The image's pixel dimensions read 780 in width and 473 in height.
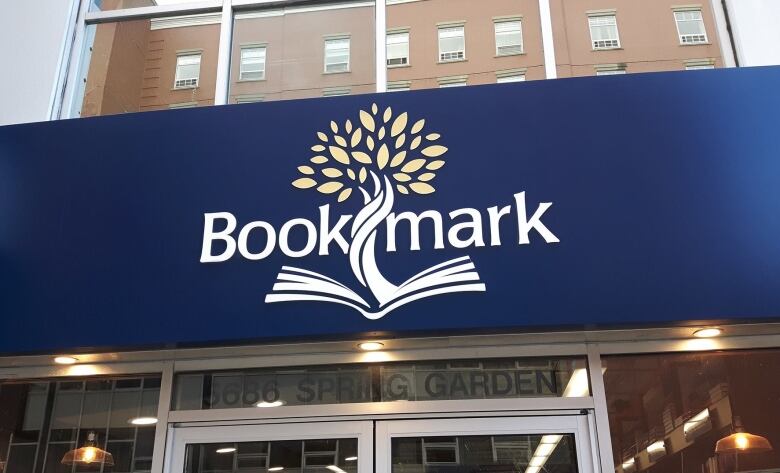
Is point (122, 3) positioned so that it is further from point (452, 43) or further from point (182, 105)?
point (452, 43)

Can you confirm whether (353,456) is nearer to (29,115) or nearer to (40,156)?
(40,156)

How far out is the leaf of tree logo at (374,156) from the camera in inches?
181

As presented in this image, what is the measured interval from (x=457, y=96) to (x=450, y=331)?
59.1 inches

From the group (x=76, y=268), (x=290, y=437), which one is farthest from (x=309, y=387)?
(x=76, y=268)

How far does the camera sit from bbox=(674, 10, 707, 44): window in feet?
18.0

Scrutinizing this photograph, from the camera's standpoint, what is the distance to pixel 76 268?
4.60 m

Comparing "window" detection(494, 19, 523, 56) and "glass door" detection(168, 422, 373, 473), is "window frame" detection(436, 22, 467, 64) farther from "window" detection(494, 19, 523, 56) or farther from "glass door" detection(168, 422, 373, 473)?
"glass door" detection(168, 422, 373, 473)

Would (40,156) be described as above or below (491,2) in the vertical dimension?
below

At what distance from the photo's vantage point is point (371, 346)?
4.54 meters

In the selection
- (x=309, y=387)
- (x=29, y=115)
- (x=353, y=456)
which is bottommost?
(x=353, y=456)

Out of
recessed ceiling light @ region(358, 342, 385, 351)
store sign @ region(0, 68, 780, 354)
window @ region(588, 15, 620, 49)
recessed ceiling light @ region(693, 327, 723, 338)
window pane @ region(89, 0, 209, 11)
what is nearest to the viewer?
store sign @ region(0, 68, 780, 354)

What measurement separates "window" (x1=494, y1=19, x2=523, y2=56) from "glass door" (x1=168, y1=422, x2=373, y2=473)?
2.80 metres

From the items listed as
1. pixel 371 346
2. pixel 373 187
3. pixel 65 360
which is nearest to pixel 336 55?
pixel 373 187

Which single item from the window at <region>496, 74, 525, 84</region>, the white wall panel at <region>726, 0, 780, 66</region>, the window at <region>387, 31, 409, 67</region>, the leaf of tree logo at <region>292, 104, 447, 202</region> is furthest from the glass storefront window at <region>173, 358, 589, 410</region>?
the white wall panel at <region>726, 0, 780, 66</region>
